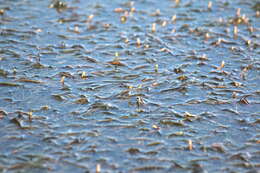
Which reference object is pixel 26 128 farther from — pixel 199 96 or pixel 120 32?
pixel 120 32

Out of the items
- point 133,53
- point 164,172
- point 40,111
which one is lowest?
point 164,172

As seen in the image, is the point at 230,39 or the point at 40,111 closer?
the point at 40,111

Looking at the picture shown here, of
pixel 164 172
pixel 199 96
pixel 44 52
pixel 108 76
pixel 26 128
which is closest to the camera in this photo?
pixel 164 172

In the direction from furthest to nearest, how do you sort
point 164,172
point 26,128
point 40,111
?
1. point 40,111
2. point 26,128
3. point 164,172

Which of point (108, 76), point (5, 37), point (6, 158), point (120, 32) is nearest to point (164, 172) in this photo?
point (6, 158)

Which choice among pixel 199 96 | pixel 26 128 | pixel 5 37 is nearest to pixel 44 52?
pixel 5 37

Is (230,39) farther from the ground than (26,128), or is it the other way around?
(230,39)
